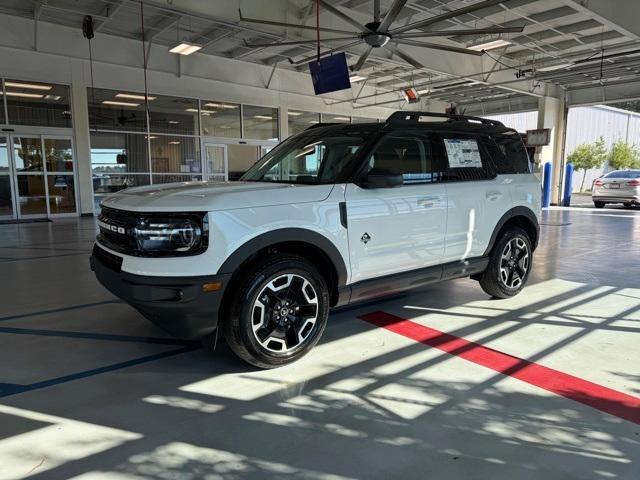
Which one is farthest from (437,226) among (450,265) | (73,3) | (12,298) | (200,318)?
(73,3)

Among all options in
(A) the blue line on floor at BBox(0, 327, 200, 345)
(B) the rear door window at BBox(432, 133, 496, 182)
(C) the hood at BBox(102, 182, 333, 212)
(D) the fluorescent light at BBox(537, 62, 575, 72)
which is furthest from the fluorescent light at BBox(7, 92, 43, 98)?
(D) the fluorescent light at BBox(537, 62, 575, 72)

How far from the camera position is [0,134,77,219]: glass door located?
500 inches

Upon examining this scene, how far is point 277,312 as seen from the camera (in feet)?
10.0

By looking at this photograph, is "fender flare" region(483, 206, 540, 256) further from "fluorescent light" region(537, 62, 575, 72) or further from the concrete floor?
"fluorescent light" region(537, 62, 575, 72)

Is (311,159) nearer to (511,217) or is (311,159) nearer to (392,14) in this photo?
(511,217)

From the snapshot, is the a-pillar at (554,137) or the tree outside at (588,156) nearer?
the a-pillar at (554,137)

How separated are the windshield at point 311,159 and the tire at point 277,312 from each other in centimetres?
74

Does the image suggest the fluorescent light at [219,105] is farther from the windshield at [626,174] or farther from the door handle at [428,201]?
the windshield at [626,174]

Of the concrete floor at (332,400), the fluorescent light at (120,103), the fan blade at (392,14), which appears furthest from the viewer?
the fluorescent light at (120,103)

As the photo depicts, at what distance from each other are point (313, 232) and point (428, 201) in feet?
3.86

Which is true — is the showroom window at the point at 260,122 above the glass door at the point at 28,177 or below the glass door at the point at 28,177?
above

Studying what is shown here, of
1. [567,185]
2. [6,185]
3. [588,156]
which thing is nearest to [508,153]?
[6,185]

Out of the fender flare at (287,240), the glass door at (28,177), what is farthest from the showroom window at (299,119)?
the fender flare at (287,240)

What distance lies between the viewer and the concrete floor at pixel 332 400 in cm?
212
